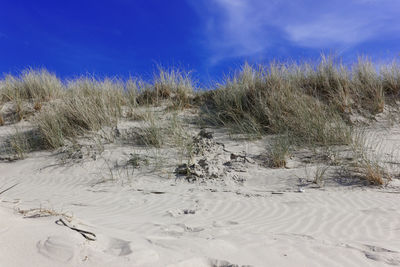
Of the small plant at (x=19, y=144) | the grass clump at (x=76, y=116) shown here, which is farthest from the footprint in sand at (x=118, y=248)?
the small plant at (x=19, y=144)

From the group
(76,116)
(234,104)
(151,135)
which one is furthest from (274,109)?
(76,116)

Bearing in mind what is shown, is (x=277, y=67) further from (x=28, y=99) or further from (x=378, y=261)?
(x=28, y=99)

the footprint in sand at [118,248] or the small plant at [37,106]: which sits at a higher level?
the small plant at [37,106]

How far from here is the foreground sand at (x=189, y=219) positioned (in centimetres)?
173

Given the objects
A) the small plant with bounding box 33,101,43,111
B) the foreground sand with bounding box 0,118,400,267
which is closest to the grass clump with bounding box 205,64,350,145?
the foreground sand with bounding box 0,118,400,267

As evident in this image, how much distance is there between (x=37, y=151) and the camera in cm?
680

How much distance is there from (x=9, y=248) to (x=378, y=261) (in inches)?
91.1

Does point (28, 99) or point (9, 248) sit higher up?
point (28, 99)

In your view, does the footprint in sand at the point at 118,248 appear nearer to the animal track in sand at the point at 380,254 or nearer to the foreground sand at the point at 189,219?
the foreground sand at the point at 189,219

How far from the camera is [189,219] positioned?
10.4ft

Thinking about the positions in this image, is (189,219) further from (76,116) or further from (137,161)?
(76,116)

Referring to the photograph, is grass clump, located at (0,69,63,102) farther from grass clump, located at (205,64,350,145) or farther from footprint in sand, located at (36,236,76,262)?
footprint in sand, located at (36,236,76,262)

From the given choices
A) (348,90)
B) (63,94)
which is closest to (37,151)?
(63,94)

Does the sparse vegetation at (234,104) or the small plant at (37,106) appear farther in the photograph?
the small plant at (37,106)
